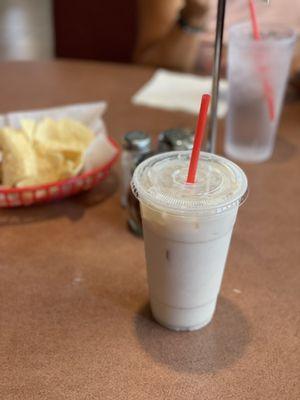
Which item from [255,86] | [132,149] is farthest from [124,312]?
[255,86]

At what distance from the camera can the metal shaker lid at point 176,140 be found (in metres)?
0.85

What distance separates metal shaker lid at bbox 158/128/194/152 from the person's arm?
2.75ft

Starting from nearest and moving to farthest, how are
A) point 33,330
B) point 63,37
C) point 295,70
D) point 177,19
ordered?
point 33,330 < point 295,70 < point 177,19 < point 63,37

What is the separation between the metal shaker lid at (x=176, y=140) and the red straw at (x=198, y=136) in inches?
11.1

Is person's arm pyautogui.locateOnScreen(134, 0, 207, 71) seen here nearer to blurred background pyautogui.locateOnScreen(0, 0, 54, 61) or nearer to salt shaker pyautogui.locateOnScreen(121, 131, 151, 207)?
salt shaker pyautogui.locateOnScreen(121, 131, 151, 207)

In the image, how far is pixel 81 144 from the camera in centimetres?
93

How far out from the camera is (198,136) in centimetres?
55

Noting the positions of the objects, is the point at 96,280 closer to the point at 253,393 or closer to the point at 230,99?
the point at 253,393

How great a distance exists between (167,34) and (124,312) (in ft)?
4.56

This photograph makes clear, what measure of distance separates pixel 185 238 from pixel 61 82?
1002 mm

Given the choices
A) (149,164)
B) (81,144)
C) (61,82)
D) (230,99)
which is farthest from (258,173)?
(61,82)

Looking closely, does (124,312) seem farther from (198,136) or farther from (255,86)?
(255,86)

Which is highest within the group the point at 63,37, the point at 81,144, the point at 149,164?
the point at 149,164

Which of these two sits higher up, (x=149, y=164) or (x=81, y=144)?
(x=149, y=164)
